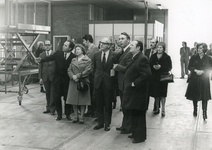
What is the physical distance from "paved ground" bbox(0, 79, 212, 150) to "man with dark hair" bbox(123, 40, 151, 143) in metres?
0.31

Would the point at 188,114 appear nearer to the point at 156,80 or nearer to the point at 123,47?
the point at 156,80

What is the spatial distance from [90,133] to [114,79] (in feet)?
3.91

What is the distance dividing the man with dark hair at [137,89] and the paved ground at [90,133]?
314 mm

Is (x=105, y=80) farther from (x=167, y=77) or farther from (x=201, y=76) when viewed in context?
(x=201, y=76)

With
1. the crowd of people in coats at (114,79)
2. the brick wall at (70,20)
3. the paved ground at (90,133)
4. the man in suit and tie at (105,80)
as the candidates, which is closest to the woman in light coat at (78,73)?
the crowd of people in coats at (114,79)

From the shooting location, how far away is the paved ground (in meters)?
5.62

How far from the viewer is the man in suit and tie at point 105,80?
654 cm

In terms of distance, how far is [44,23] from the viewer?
22.1 meters

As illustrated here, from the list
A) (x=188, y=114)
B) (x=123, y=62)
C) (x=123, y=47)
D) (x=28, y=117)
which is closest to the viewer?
(x=123, y=62)

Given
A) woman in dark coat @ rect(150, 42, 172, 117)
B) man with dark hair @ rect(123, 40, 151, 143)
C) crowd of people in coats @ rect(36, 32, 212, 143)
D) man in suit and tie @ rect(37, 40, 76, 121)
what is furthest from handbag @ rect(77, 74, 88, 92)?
woman in dark coat @ rect(150, 42, 172, 117)

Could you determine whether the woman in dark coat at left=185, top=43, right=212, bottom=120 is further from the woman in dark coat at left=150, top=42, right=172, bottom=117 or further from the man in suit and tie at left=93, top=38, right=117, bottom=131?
the man in suit and tie at left=93, top=38, right=117, bottom=131

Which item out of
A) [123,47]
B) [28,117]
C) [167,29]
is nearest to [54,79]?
[28,117]

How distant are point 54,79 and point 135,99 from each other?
2.55 m

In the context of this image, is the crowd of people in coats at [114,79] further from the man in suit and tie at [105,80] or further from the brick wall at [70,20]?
the brick wall at [70,20]
